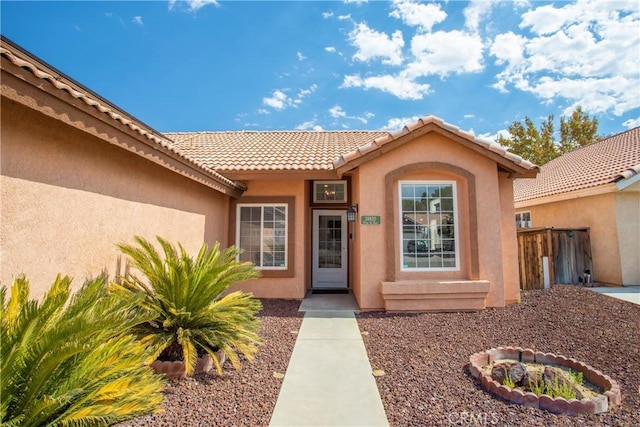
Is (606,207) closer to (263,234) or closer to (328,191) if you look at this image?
(328,191)

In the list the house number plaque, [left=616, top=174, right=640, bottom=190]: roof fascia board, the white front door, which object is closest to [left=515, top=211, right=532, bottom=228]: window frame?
[left=616, top=174, right=640, bottom=190]: roof fascia board

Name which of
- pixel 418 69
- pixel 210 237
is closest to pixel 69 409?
pixel 210 237

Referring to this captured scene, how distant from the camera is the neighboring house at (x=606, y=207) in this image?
1046 cm

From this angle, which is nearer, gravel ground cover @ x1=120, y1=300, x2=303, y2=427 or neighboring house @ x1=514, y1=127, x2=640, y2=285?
gravel ground cover @ x1=120, y1=300, x2=303, y2=427

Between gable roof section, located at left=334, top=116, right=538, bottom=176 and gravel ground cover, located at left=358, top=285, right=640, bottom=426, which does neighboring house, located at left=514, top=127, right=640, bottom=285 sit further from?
gable roof section, located at left=334, top=116, right=538, bottom=176

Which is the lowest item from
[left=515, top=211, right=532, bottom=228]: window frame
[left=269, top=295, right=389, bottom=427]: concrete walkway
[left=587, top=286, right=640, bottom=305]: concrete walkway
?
[left=269, top=295, right=389, bottom=427]: concrete walkway

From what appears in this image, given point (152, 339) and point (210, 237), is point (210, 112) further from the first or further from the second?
point (152, 339)

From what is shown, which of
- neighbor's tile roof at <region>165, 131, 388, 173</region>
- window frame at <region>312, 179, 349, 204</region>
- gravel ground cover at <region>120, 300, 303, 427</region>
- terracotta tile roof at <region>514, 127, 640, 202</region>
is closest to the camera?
gravel ground cover at <region>120, 300, 303, 427</region>

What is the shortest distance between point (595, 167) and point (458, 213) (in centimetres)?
1021

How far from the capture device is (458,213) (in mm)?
8445

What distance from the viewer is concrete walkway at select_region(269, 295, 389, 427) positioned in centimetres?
361

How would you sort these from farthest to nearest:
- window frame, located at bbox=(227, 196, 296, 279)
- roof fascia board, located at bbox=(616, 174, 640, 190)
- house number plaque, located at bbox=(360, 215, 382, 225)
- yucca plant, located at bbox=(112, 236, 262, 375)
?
1. roof fascia board, located at bbox=(616, 174, 640, 190)
2. window frame, located at bbox=(227, 196, 296, 279)
3. house number plaque, located at bbox=(360, 215, 382, 225)
4. yucca plant, located at bbox=(112, 236, 262, 375)

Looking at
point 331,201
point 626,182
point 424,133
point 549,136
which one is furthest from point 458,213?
point 549,136

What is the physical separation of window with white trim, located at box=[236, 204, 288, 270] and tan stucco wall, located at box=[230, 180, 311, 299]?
303mm
